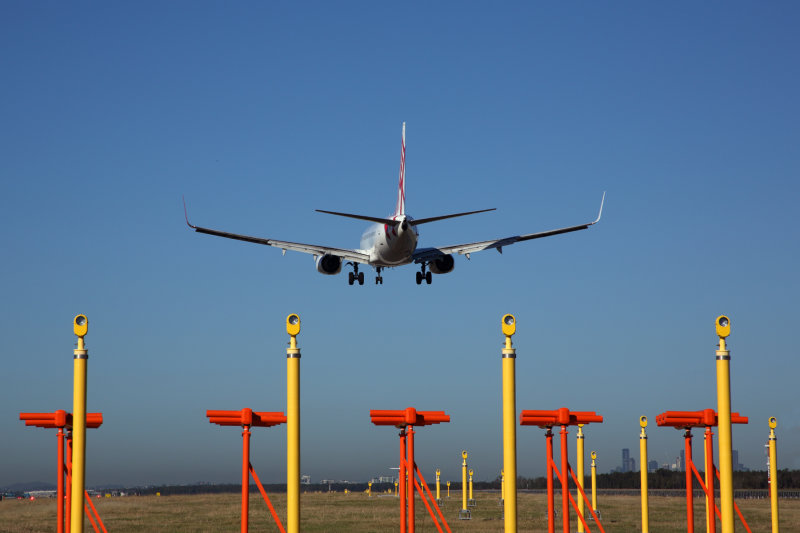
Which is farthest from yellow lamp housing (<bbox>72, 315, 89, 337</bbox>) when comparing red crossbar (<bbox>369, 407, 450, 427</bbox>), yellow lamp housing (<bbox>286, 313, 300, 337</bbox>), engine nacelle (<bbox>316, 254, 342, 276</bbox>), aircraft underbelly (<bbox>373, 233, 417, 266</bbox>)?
engine nacelle (<bbox>316, 254, 342, 276</bbox>)

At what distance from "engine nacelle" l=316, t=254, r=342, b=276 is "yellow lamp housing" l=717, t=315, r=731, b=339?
4717cm

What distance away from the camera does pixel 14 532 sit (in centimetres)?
5159

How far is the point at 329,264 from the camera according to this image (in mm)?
64938

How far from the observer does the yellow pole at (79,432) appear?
17406 mm

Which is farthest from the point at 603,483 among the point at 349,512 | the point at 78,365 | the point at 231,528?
the point at 78,365

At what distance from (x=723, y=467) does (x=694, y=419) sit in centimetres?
600

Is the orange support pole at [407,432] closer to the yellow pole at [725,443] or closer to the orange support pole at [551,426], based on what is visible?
the orange support pole at [551,426]

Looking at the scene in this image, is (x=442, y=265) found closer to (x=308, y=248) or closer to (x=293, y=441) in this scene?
(x=308, y=248)

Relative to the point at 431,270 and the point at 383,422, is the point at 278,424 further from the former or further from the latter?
the point at 431,270

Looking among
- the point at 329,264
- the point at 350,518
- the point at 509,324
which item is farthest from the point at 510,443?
the point at 350,518

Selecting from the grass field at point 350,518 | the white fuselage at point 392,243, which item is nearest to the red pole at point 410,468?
the grass field at point 350,518

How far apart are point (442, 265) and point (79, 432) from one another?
4944cm

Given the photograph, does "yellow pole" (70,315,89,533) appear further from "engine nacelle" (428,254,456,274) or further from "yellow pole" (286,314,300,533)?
"engine nacelle" (428,254,456,274)

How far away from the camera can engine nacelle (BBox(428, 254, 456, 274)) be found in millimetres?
65812
